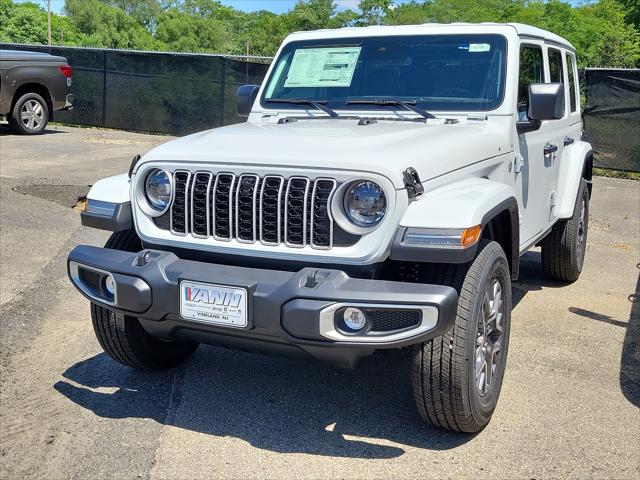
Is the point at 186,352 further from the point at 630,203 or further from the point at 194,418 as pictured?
the point at 630,203

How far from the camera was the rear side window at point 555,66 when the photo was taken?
231 inches

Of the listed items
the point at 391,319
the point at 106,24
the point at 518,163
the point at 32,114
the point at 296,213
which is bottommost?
the point at 106,24

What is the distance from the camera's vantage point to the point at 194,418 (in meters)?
4.03

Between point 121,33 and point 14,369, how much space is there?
128 metres

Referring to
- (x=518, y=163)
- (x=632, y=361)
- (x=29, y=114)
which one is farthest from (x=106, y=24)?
(x=632, y=361)

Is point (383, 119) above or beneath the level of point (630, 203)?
above

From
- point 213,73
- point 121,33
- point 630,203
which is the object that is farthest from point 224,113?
point 121,33

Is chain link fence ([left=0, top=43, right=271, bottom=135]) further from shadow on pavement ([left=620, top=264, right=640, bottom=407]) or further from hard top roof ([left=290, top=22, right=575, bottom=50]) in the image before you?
shadow on pavement ([left=620, top=264, right=640, bottom=407])

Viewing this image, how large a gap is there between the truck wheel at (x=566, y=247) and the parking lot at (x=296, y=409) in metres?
0.28

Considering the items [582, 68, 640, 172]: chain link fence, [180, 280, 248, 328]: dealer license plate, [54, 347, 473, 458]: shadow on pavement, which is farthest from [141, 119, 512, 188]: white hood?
[582, 68, 640, 172]: chain link fence

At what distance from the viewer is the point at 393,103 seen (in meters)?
4.72

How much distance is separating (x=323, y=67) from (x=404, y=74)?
557 millimetres

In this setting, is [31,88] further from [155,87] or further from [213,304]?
[213,304]

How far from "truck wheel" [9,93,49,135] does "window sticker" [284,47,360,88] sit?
11.1 m
